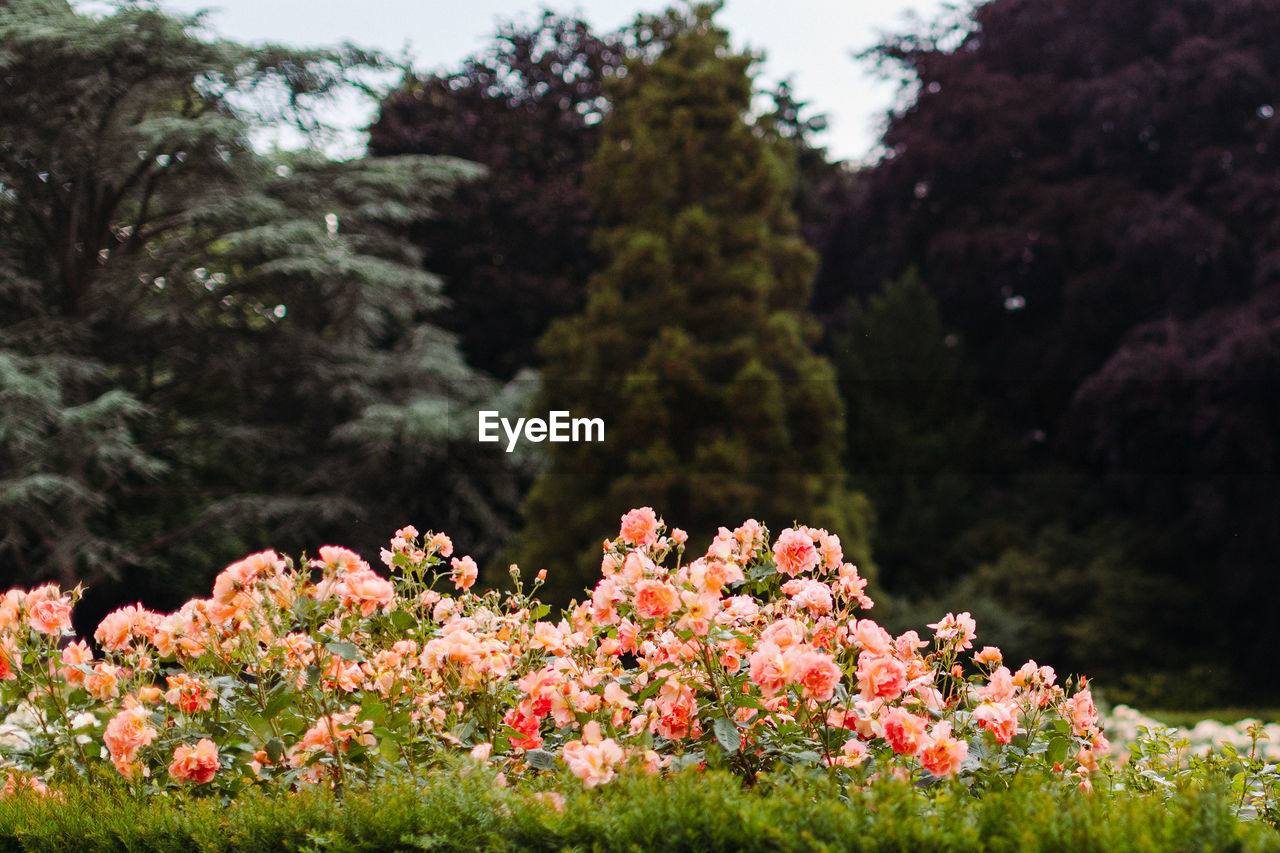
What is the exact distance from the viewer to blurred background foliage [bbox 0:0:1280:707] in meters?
9.52

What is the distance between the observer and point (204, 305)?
1108cm

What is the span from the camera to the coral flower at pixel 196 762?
2.67 metres

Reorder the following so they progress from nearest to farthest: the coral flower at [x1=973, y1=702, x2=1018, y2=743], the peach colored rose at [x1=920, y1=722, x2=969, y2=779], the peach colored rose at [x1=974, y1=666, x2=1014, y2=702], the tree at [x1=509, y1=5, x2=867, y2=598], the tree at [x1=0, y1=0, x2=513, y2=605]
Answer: the peach colored rose at [x1=920, y1=722, x2=969, y2=779] → the coral flower at [x1=973, y1=702, x2=1018, y2=743] → the peach colored rose at [x1=974, y1=666, x2=1014, y2=702] → the tree at [x1=509, y1=5, x2=867, y2=598] → the tree at [x1=0, y1=0, x2=513, y2=605]

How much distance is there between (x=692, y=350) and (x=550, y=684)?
676 centimetres

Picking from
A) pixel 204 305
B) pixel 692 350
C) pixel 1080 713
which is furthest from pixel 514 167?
pixel 1080 713

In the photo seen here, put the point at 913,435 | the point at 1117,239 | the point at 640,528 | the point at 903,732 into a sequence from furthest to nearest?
the point at 913,435 → the point at 1117,239 → the point at 640,528 → the point at 903,732

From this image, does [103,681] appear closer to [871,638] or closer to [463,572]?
[463,572]

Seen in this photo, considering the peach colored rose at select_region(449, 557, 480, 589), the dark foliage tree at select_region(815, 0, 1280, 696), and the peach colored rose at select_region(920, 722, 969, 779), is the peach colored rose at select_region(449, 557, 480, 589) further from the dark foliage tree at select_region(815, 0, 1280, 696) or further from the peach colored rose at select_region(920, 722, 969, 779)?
the dark foliage tree at select_region(815, 0, 1280, 696)

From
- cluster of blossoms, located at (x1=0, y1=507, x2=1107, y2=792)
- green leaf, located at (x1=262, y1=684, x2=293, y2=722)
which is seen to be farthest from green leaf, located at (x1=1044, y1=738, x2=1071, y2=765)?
green leaf, located at (x1=262, y1=684, x2=293, y2=722)

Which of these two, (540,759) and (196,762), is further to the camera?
(196,762)

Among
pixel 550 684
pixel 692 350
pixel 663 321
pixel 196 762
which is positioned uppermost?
pixel 663 321

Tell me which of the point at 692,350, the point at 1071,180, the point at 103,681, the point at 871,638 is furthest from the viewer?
the point at 1071,180

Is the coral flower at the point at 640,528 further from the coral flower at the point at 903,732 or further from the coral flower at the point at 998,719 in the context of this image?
the coral flower at the point at 998,719

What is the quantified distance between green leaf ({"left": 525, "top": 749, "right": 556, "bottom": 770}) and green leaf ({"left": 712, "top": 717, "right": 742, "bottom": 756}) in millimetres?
391
